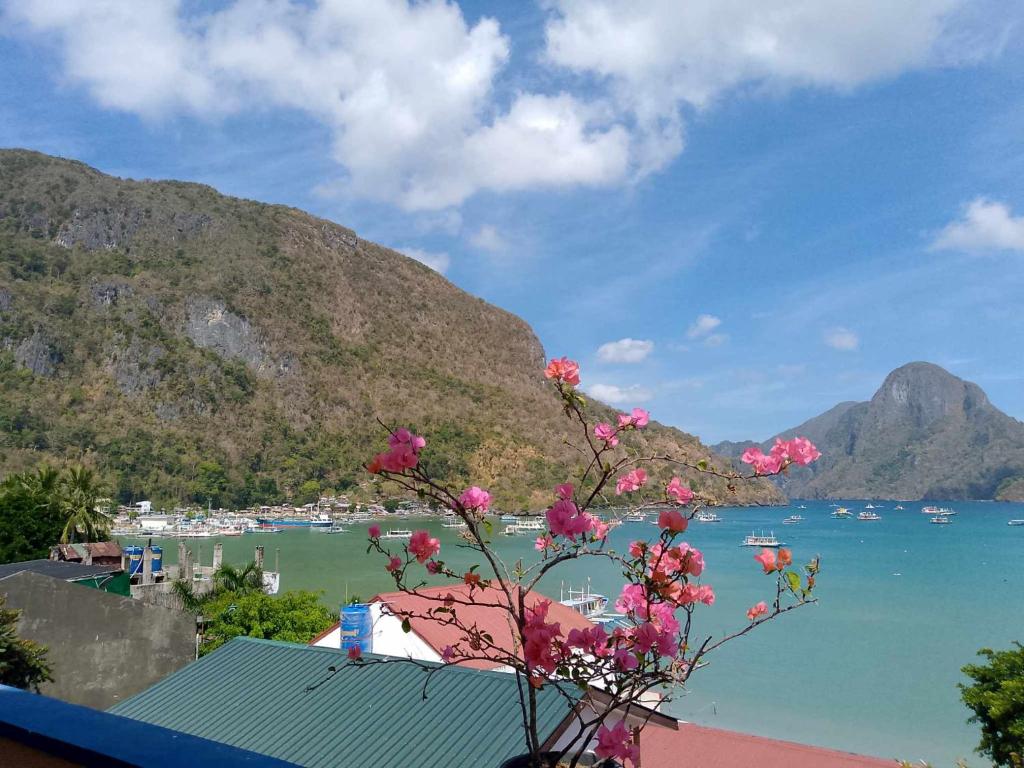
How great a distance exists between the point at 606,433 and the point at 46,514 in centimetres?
3522

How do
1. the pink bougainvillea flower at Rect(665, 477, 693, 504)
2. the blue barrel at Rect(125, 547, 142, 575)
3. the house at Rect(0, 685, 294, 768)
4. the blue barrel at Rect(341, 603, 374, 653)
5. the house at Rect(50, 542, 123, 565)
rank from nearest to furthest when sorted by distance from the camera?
the house at Rect(0, 685, 294, 768)
the pink bougainvillea flower at Rect(665, 477, 693, 504)
the blue barrel at Rect(341, 603, 374, 653)
the house at Rect(50, 542, 123, 565)
the blue barrel at Rect(125, 547, 142, 575)

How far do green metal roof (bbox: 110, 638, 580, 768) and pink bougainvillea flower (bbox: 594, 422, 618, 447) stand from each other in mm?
4056

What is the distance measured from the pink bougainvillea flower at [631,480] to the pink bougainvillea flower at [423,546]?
0.86 m

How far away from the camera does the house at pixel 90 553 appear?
79.6 ft

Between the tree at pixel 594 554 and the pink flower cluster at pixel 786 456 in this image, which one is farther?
the pink flower cluster at pixel 786 456

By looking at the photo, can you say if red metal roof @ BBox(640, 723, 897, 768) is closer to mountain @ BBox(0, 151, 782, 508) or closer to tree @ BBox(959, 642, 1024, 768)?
tree @ BBox(959, 642, 1024, 768)

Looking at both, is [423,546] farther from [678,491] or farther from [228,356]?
[228,356]

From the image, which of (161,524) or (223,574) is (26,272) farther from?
(223,574)

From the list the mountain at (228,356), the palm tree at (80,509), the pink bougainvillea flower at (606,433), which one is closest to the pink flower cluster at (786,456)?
the pink bougainvillea flower at (606,433)

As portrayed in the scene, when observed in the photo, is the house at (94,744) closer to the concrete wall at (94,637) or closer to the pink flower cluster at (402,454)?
the pink flower cluster at (402,454)

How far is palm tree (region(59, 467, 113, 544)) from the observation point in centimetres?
3269

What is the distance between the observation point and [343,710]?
25.3 feet

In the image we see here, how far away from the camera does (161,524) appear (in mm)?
91312

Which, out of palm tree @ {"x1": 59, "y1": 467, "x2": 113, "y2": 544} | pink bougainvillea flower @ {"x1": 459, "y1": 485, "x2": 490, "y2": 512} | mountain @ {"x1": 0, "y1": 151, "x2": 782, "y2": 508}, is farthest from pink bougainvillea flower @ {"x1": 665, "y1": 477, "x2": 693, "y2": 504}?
mountain @ {"x1": 0, "y1": 151, "x2": 782, "y2": 508}
